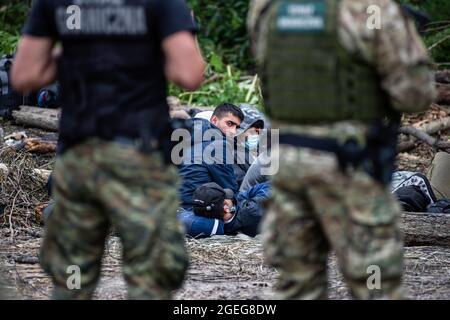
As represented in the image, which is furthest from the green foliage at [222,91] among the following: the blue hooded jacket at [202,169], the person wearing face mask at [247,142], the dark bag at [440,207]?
the dark bag at [440,207]

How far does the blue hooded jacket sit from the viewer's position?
6.91m

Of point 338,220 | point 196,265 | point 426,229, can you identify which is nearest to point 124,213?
point 338,220

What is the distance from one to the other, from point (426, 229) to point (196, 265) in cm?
157

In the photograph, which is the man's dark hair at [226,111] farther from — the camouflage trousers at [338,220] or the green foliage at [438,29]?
the camouflage trousers at [338,220]

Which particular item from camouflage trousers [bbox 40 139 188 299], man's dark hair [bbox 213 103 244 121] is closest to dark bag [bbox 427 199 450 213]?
man's dark hair [bbox 213 103 244 121]

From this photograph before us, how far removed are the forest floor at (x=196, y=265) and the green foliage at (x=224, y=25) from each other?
615 cm

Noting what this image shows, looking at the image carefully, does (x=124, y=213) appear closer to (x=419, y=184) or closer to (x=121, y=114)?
(x=121, y=114)

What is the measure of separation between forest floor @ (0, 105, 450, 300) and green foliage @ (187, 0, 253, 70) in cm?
615

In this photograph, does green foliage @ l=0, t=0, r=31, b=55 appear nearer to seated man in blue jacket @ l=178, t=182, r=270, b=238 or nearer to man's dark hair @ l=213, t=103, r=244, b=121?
man's dark hair @ l=213, t=103, r=244, b=121

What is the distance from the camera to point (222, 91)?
11109 mm
